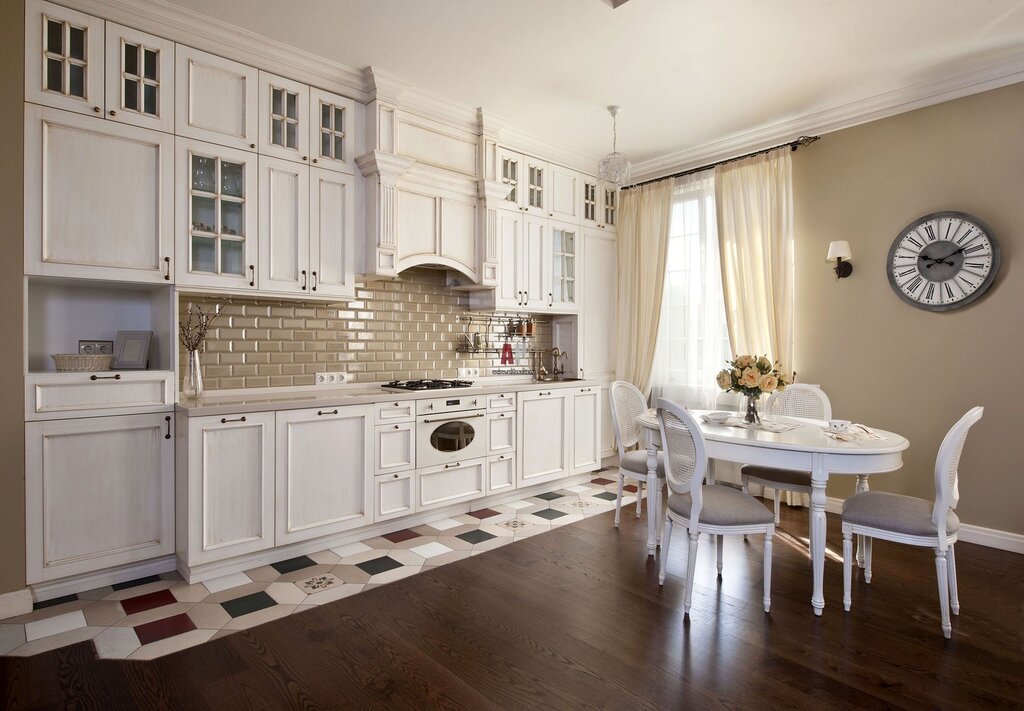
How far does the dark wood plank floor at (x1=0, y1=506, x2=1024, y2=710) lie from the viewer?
2.04 m

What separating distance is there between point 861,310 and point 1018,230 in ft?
3.17

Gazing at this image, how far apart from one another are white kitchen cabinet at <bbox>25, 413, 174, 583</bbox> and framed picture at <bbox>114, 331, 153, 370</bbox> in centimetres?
33

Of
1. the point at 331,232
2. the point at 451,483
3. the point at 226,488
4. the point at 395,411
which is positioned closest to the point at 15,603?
the point at 226,488

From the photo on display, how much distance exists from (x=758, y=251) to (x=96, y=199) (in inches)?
174

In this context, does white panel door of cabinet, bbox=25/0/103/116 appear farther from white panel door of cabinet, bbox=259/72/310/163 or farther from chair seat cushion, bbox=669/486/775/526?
chair seat cushion, bbox=669/486/775/526

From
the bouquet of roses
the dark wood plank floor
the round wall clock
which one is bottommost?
the dark wood plank floor

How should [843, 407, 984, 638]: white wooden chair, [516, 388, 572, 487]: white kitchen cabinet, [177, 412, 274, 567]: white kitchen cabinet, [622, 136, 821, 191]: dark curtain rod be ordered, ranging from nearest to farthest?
[843, 407, 984, 638]: white wooden chair, [177, 412, 274, 567]: white kitchen cabinet, [622, 136, 821, 191]: dark curtain rod, [516, 388, 572, 487]: white kitchen cabinet

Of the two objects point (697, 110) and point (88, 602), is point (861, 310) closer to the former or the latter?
point (697, 110)

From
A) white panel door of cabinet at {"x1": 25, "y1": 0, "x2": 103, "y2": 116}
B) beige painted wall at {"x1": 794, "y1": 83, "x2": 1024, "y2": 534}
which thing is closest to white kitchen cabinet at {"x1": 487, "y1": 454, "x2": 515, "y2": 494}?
beige painted wall at {"x1": 794, "y1": 83, "x2": 1024, "y2": 534}

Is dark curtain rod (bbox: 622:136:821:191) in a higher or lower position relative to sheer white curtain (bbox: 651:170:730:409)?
higher

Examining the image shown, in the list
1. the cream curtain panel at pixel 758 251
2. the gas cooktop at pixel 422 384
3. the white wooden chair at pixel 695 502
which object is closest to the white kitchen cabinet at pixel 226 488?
the gas cooktop at pixel 422 384

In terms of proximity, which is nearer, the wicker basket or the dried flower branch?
the wicker basket

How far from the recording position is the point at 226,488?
2998 millimetres

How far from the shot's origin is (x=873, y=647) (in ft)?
7.80
